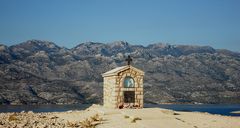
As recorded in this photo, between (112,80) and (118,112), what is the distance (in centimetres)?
746

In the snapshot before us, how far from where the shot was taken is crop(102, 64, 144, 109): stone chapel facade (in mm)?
47031

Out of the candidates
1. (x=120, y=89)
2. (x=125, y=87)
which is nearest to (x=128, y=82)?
(x=125, y=87)

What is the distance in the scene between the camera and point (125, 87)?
156 feet

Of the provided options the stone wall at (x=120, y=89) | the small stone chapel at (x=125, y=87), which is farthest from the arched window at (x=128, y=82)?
the stone wall at (x=120, y=89)

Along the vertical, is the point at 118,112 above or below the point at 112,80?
below

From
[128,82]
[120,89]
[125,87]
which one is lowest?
[120,89]

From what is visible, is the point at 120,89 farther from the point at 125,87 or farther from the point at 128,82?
the point at 128,82

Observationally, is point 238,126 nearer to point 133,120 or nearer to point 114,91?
point 133,120

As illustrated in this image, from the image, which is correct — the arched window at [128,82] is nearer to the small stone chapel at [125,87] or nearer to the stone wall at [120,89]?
the small stone chapel at [125,87]

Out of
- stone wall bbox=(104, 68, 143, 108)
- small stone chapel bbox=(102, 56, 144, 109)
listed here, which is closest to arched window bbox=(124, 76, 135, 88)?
small stone chapel bbox=(102, 56, 144, 109)

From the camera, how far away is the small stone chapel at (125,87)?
154ft

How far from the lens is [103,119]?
36.5 metres

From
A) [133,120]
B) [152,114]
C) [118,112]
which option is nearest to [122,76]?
[118,112]

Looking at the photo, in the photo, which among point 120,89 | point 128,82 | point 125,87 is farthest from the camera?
point 128,82
